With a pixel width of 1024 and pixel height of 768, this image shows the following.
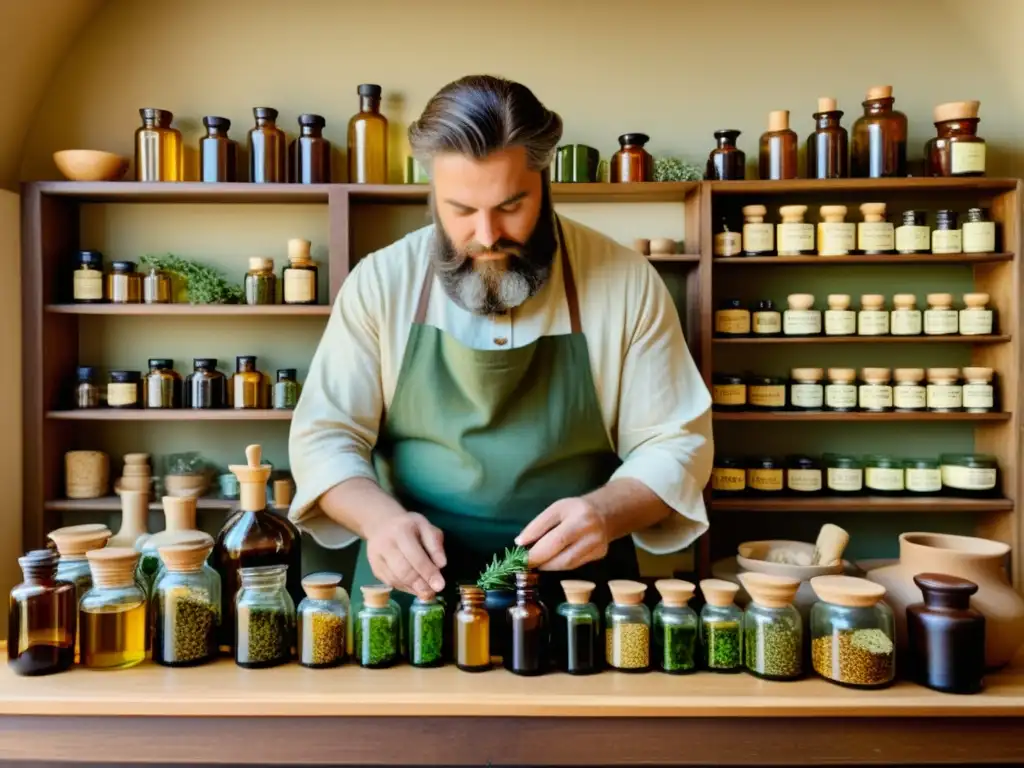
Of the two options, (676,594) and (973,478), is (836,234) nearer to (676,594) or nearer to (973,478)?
(973,478)

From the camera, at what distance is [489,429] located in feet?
5.51

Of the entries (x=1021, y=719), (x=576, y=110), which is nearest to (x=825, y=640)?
(x=1021, y=719)

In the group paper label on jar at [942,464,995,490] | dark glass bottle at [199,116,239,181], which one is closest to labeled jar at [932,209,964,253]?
paper label on jar at [942,464,995,490]

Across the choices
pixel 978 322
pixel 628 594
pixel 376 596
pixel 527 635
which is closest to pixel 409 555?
pixel 376 596

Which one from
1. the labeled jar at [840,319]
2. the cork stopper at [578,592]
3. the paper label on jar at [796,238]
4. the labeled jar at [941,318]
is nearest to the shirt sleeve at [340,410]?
the cork stopper at [578,592]

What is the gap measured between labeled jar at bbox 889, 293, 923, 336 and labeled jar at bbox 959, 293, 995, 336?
0.15 m

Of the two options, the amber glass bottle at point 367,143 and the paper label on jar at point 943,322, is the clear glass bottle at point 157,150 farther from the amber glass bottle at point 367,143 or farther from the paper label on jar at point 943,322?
the paper label on jar at point 943,322

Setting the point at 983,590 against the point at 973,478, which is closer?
the point at 983,590

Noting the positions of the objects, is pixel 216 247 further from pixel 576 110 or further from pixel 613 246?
pixel 613 246

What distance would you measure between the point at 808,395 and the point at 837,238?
1.78 ft

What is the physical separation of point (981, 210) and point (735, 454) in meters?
1.19

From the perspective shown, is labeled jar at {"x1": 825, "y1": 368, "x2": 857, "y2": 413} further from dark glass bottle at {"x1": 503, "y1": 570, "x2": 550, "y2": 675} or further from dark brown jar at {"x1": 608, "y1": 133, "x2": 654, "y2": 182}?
dark glass bottle at {"x1": 503, "y1": 570, "x2": 550, "y2": 675}

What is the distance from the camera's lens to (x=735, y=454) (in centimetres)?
322

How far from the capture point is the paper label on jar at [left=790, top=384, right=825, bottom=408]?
297 cm
